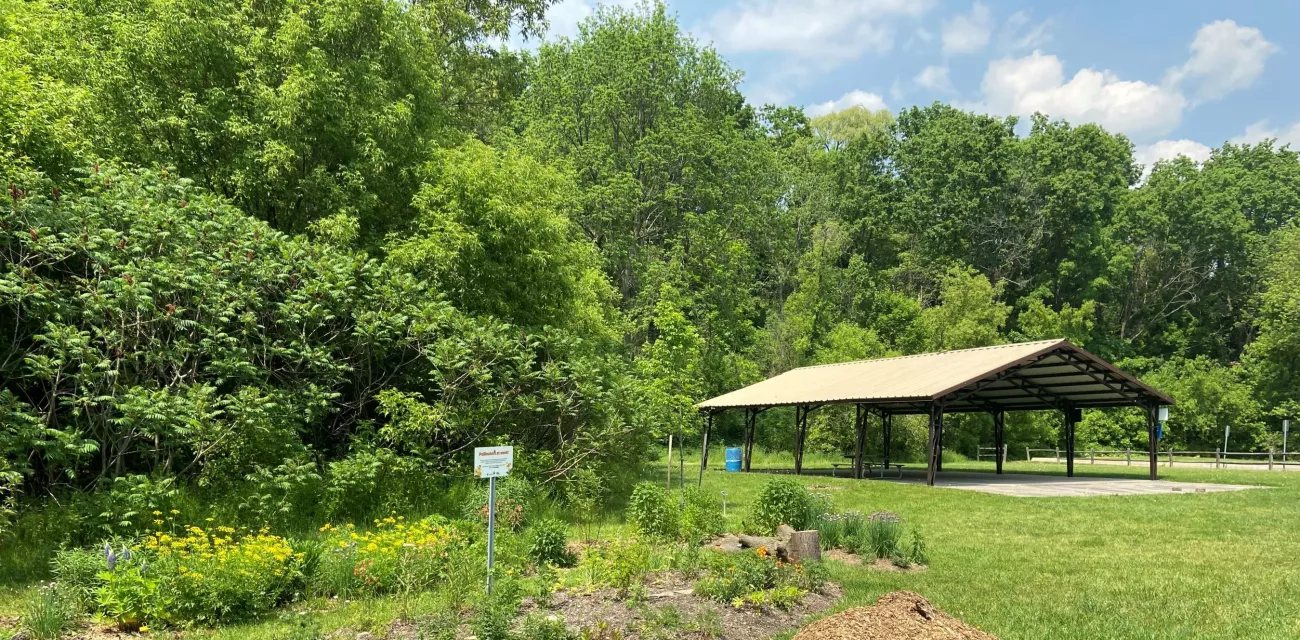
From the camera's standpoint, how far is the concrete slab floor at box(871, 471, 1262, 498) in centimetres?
1655

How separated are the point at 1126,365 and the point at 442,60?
42787mm

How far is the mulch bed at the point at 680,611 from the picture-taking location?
520 centimetres

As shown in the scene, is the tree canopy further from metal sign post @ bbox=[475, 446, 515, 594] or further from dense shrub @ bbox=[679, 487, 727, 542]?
metal sign post @ bbox=[475, 446, 515, 594]

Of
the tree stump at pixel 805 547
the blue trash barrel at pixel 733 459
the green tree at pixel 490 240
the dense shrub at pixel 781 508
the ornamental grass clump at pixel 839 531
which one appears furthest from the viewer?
the blue trash barrel at pixel 733 459

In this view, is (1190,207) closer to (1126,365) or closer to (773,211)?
(1126,365)

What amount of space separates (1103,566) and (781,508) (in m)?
3.65

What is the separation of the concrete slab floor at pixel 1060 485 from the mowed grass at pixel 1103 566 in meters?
1.44

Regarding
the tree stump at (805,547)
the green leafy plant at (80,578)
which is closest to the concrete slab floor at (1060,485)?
the tree stump at (805,547)

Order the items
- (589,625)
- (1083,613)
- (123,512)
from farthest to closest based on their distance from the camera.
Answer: (123,512), (1083,613), (589,625)

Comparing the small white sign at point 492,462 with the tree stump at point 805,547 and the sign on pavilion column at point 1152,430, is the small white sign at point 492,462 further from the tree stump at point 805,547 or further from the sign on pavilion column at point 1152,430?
the sign on pavilion column at point 1152,430

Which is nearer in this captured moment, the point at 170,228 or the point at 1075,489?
the point at 170,228

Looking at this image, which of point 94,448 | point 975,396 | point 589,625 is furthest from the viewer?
point 975,396

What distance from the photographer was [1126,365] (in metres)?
43.6

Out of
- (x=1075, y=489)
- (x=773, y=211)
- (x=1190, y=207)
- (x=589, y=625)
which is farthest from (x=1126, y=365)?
(x=589, y=625)
